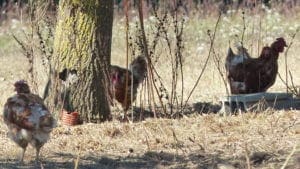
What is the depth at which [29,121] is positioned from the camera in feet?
21.6

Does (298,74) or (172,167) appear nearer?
(172,167)

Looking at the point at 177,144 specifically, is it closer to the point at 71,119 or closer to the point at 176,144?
the point at 176,144

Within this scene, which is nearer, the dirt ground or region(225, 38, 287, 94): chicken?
the dirt ground

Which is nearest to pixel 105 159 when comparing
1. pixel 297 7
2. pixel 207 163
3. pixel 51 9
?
pixel 207 163

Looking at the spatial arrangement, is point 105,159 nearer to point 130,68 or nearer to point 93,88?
point 93,88

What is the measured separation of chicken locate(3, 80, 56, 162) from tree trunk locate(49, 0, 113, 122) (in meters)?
1.86

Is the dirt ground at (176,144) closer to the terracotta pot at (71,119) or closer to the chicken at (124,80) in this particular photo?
the terracotta pot at (71,119)

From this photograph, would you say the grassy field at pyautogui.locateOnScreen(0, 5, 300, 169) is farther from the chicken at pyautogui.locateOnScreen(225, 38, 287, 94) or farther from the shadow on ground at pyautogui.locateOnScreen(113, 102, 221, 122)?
the chicken at pyautogui.locateOnScreen(225, 38, 287, 94)

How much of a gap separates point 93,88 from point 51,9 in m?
1.46

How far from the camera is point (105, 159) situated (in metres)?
6.70

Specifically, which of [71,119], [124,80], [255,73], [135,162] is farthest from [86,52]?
[135,162]

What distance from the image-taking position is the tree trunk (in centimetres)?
852

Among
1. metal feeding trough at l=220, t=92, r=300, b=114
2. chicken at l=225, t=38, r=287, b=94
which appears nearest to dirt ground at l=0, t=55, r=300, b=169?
metal feeding trough at l=220, t=92, r=300, b=114

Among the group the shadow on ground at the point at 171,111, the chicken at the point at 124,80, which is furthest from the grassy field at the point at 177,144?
the chicken at the point at 124,80
